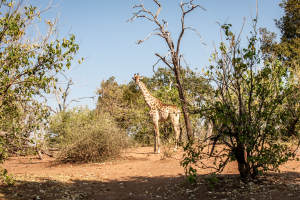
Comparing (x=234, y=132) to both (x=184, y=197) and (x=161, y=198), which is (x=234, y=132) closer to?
(x=184, y=197)

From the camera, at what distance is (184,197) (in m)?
6.31

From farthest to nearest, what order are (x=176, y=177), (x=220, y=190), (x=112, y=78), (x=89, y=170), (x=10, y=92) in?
(x=112, y=78) → (x=89, y=170) → (x=176, y=177) → (x=220, y=190) → (x=10, y=92)

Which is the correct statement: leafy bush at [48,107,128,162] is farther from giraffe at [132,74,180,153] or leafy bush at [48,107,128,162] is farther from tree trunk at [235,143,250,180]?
tree trunk at [235,143,250,180]

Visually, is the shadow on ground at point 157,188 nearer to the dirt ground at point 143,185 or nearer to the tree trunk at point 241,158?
the dirt ground at point 143,185

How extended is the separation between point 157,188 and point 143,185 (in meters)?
0.62

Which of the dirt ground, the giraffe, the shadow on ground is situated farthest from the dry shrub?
the giraffe

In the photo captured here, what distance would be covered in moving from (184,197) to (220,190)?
32.5 inches

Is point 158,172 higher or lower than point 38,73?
lower

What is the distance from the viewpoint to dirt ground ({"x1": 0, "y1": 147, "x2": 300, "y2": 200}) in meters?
6.02

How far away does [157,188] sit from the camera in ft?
24.2

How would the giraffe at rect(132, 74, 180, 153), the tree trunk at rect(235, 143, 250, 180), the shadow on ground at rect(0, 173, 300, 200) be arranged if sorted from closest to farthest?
the shadow on ground at rect(0, 173, 300, 200)
the tree trunk at rect(235, 143, 250, 180)
the giraffe at rect(132, 74, 180, 153)

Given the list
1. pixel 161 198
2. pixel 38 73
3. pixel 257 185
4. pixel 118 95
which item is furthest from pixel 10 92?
pixel 118 95

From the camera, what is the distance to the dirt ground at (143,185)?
19.8 feet

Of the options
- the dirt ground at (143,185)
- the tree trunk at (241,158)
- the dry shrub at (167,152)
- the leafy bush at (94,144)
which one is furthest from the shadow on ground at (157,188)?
the leafy bush at (94,144)
